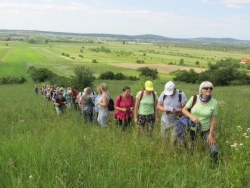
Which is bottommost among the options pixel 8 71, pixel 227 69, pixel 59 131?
pixel 8 71

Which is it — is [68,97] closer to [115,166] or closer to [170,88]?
[170,88]

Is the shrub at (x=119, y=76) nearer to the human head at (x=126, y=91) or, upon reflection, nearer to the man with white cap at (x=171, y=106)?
the human head at (x=126, y=91)

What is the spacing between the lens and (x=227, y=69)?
55.5 metres

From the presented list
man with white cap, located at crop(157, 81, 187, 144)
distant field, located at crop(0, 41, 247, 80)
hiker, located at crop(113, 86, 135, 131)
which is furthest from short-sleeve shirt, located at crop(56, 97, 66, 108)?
distant field, located at crop(0, 41, 247, 80)

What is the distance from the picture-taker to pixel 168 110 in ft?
17.4

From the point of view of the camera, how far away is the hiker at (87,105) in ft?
25.2

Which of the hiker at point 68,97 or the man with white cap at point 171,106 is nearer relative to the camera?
the man with white cap at point 171,106

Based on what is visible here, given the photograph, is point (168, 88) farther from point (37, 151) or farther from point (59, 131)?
point (37, 151)

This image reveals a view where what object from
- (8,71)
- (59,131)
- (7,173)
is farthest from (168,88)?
(8,71)

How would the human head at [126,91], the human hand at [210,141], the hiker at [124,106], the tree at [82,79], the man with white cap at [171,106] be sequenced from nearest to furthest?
the human hand at [210,141] → the man with white cap at [171,106] → the human head at [126,91] → the hiker at [124,106] → the tree at [82,79]

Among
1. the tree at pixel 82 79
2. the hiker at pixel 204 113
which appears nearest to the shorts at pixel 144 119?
the hiker at pixel 204 113

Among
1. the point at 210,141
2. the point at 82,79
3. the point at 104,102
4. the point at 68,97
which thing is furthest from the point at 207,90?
the point at 82,79

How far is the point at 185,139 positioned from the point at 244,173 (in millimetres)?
1591

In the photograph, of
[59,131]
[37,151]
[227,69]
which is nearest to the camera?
[37,151]
